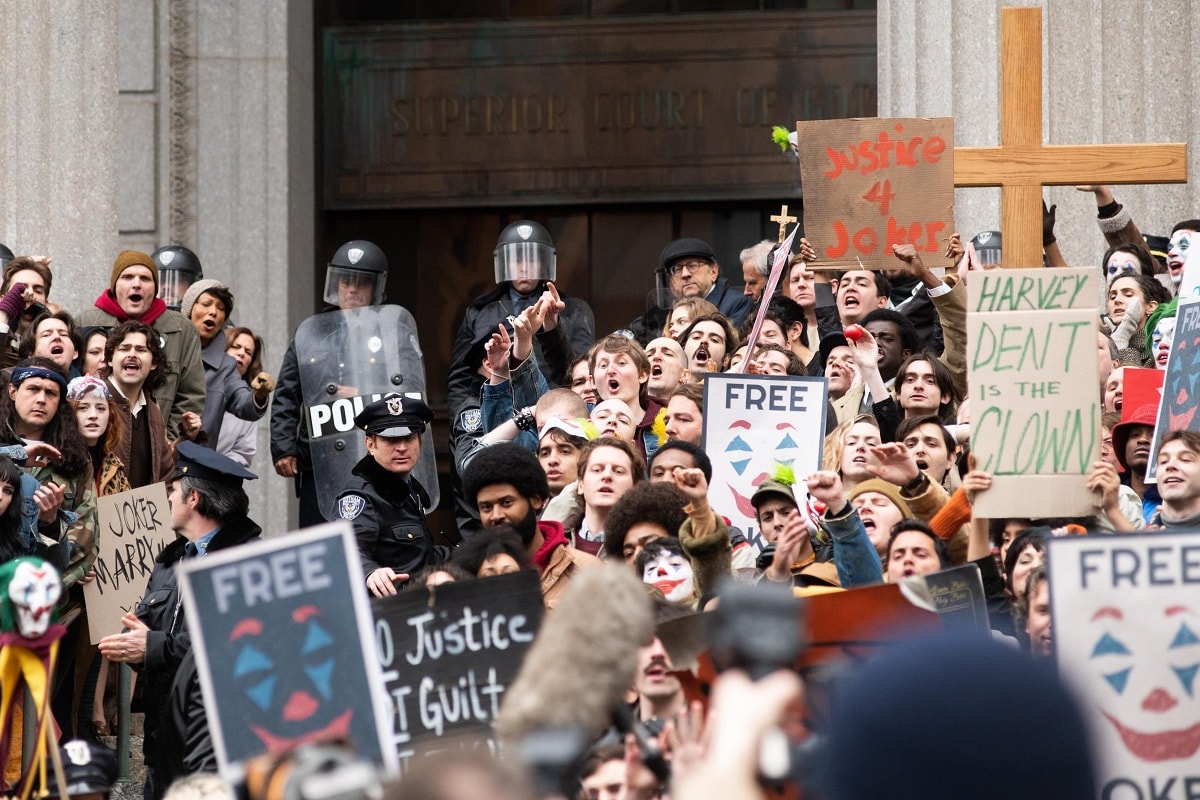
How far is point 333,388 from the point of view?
1027 centimetres

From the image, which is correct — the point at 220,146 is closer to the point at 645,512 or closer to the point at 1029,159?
the point at 1029,159

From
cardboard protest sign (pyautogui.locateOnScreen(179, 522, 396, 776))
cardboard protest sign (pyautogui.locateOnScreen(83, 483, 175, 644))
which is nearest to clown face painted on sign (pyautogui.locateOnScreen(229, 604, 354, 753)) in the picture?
cardboard protest sign (pyautogui.locateOnScreen(179, 522, 396, 776))

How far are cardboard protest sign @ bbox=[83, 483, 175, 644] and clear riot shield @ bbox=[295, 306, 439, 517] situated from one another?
1.53 meters

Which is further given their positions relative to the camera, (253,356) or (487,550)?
(253,356)

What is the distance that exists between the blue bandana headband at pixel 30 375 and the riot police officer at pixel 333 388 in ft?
6.08

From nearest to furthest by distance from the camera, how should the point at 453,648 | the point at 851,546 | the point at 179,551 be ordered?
the point at 453,648
the point at 851,546
the point at 179,551

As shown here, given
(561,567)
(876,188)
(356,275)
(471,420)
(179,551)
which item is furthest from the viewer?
(356,275)

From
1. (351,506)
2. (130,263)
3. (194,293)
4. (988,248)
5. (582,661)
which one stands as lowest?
(351,506)

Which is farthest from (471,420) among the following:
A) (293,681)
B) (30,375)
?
(293,681)

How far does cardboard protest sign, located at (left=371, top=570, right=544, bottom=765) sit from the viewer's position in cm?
Result: 484

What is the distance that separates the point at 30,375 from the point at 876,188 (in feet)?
12.4

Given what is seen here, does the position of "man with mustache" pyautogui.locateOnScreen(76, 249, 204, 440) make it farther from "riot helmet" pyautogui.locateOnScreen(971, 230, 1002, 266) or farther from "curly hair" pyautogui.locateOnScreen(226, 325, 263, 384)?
"riot helmet" pyautogui.locateOnScreen(971, 230, 1002, 266)

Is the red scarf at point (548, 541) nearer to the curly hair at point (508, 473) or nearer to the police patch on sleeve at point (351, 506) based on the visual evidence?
the curly hair at point (508, 473)

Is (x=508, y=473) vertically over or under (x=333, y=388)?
under
